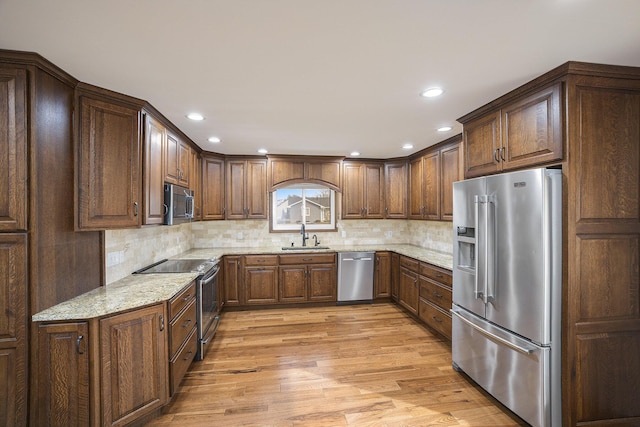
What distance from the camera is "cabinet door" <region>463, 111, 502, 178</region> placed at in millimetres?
2314

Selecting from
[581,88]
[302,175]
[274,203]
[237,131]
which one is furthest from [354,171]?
[581,88]

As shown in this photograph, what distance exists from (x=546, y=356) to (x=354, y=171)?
11.5ft

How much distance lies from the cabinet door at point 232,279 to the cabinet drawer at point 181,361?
1.39 m

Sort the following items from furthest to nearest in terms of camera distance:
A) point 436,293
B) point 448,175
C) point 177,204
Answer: point 448,175, point 436,293, point 177,204

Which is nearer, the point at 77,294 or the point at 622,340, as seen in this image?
the point at 622,340

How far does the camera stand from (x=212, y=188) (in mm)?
4367

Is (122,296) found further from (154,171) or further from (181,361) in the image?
(154,171)

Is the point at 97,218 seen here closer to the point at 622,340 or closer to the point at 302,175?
the point at 302,175

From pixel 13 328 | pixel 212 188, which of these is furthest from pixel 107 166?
pixel 212 188

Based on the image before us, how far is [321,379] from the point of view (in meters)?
2.53

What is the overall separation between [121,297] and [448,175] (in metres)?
3.63

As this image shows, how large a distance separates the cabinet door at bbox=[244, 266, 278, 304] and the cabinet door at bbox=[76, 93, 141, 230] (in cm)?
212

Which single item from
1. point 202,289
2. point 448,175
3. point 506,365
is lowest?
point 506,365

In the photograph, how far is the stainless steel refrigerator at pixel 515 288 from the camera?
181cm
